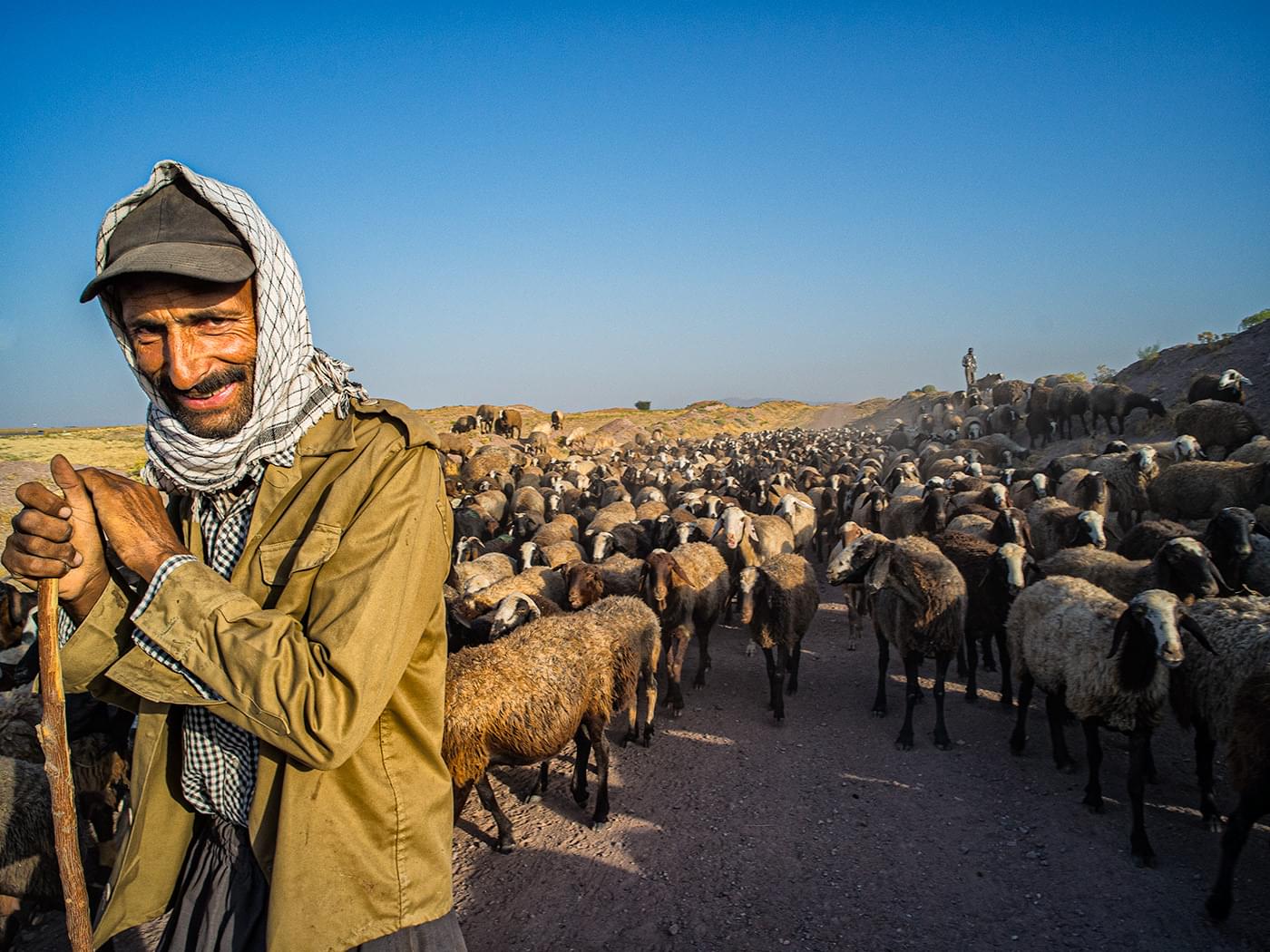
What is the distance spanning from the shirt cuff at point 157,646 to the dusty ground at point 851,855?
4476 millimetres

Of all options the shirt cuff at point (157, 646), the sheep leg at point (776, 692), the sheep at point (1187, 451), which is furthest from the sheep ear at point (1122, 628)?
the sheep at point (1187, 451)

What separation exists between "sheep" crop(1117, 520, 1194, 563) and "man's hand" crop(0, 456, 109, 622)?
440 inches

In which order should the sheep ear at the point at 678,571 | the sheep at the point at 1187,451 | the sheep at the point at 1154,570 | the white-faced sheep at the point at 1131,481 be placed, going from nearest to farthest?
the sheep at the point at 1154,570, the sheep ear at the point at 678,571, the white-faced sheep at the point at 1131,481, the sheep at the point at 1187,451

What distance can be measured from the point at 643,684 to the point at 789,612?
2.11 m

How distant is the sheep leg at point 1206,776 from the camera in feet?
18.2

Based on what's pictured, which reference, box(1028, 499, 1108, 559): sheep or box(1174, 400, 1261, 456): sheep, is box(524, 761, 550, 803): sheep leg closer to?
box(1028, 499, 1108, 559): sheep

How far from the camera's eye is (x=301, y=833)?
152cm

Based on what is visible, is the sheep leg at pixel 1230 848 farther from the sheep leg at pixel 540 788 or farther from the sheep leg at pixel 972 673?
the sheep leg at pixel 540 788

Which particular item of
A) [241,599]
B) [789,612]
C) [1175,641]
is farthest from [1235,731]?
[241,599]

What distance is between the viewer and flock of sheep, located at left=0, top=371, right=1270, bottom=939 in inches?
212

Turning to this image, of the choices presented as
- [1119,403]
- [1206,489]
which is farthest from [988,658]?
[1119,403]

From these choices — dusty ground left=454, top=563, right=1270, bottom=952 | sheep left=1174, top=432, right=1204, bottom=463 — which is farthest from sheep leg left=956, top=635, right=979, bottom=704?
sheep left=1174, top=432, right=1204, bottom=463

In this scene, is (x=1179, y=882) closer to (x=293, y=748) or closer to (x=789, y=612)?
(x=789, y=612)

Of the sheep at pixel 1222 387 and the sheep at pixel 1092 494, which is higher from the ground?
the sheep at pixel 1222 387
